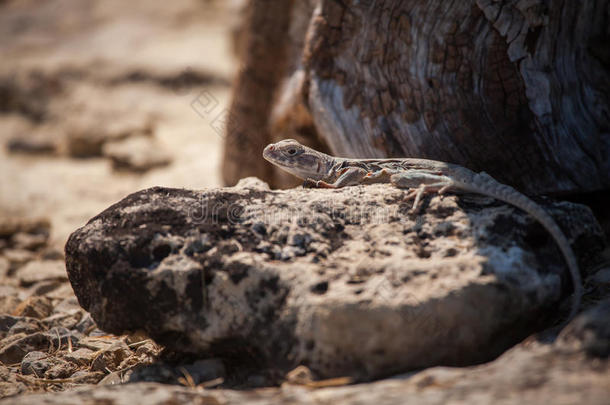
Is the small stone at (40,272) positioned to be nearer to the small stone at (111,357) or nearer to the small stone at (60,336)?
the small stone at (60,336)

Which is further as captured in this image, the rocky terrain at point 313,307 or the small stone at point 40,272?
the small stone at point 40,272

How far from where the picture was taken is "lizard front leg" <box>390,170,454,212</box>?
3.69m

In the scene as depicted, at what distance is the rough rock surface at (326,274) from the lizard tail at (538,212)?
0.08m

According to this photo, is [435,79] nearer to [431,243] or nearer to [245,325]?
[431,243]

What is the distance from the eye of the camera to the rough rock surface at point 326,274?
9.36 feet

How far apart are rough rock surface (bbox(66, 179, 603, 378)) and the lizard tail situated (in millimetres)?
81

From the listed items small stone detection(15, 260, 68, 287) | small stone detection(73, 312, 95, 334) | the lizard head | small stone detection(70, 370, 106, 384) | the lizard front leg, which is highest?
the lizard head

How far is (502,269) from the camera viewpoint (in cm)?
302

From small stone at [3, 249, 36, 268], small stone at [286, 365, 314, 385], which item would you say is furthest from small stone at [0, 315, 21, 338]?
small stone at [286, 365, 314, 385]

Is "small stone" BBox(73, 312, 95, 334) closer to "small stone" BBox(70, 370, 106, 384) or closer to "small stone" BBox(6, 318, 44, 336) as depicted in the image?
"small stone" BBox(6, 318, 44, 336)

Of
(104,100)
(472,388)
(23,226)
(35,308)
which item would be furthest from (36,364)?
(104,100)

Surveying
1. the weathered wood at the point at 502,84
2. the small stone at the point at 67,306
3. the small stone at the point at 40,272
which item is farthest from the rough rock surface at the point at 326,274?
the small stone at the point at 40,272

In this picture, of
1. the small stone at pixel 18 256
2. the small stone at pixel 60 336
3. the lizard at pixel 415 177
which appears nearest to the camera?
the lizard at pixel 415 177

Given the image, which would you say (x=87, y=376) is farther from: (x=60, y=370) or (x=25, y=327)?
(x=25, y=327)
